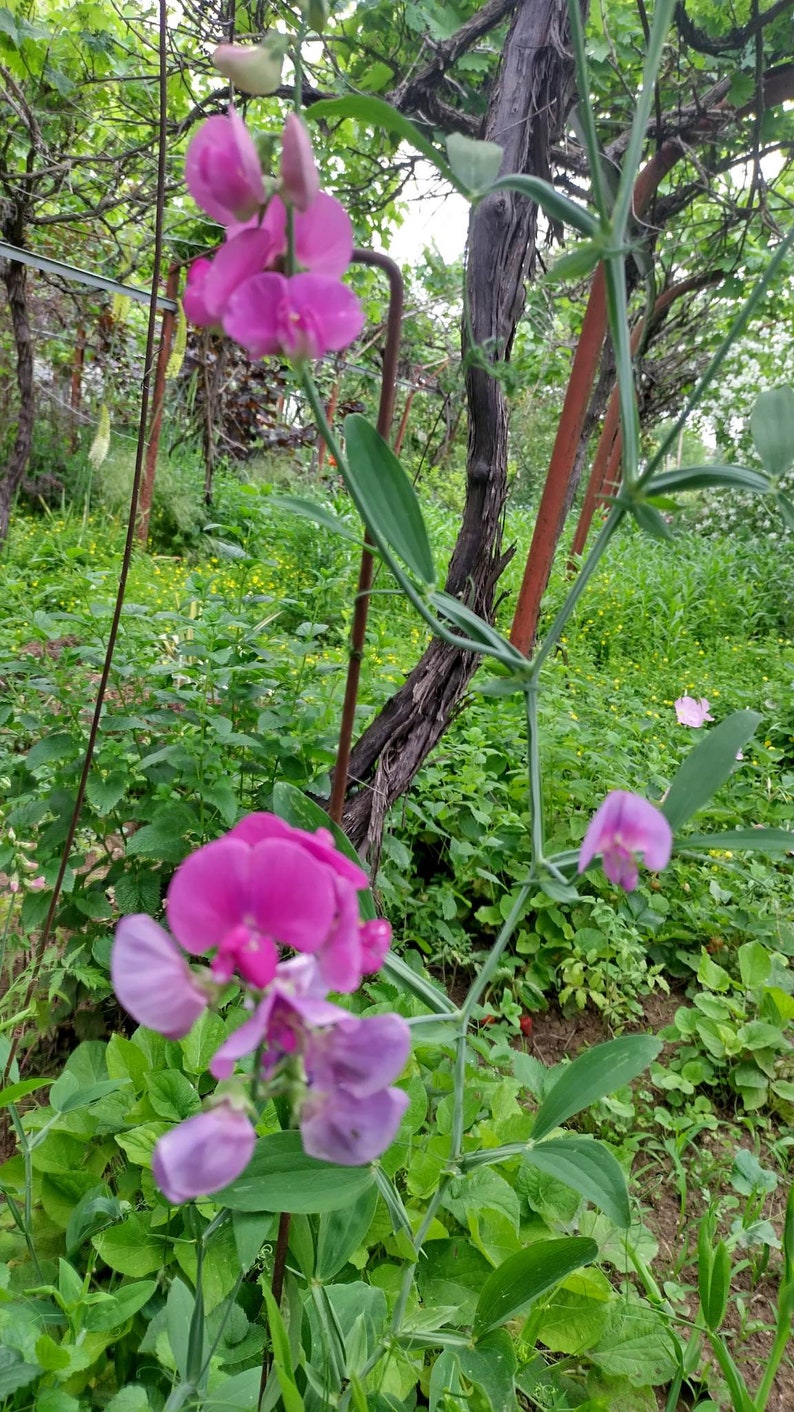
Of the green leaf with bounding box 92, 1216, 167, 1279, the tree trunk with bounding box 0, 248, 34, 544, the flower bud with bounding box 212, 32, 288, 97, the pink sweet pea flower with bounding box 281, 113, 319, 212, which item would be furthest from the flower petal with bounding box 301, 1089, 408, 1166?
the tree trunk with bounding box 0, 248, 34, 544

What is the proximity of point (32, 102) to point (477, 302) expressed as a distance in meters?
2.97

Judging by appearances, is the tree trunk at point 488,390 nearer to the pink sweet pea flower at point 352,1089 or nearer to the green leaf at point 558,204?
the green leaf at point 558,204

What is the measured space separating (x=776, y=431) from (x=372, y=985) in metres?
1.02

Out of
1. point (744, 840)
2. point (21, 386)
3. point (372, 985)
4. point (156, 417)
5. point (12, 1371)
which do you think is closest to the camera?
point (744, 840)

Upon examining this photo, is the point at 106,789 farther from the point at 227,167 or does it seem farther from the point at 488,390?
the point at 227,167

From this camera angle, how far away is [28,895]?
4.45 feet

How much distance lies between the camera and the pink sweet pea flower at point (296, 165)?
326 millimetres

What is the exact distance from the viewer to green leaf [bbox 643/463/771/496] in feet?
1.41

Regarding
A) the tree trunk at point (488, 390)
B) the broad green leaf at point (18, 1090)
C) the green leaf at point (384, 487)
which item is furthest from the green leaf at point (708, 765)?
the tree trunk at point (488, 390)

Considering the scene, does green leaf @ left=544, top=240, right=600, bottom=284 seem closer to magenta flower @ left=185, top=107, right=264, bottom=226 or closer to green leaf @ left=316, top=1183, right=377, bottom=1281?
magenta flower @ left=185, top=107, right=264, bottom=226

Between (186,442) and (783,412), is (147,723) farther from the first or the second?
(186,442)

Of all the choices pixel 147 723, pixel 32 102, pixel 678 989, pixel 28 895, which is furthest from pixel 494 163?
pixel 32 102

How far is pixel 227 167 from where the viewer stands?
342mm

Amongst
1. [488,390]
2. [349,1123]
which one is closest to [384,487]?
[349,1123]
